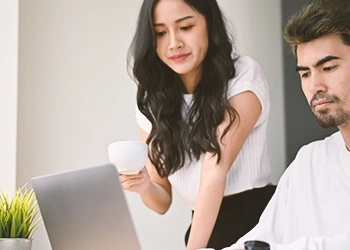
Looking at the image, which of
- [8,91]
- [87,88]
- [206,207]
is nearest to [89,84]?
[87,88]

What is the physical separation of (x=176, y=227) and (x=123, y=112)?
1.95ft

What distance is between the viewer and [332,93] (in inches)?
60.8

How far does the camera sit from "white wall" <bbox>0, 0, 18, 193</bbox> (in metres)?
2.46

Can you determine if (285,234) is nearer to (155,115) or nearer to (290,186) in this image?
(290,186)

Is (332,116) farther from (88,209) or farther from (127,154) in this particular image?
(88,209)

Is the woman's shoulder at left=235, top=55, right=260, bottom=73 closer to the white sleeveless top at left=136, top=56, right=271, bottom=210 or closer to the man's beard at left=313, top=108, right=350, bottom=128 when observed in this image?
the white sleeveless top at left=136, top=56, right=271, bottom=210

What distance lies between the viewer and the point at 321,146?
1.69 m

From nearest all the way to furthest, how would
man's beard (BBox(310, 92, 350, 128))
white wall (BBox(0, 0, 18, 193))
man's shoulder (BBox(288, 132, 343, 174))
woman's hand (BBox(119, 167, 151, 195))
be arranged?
man's beard (BBox(310, 92, 350, 128))
man's shoulder (BBox(288, 132, 343, 174))
woman's hand (BBox(119, 167, 151, 195))
white wall (BBox(0, 0, 18, 193))

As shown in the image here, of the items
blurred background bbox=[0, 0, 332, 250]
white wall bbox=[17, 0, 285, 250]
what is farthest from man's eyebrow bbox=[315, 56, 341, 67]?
white wall bbox=[17, 0, 285, 250]

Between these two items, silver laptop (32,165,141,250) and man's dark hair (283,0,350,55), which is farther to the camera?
man's dark hair (283,0,350,55)

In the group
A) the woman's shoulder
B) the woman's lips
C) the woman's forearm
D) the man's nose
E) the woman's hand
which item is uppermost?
the woman's lips

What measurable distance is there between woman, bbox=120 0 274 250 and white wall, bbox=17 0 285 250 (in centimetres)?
58

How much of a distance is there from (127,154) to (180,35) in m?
0.69

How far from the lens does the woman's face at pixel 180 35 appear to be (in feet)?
6.52
